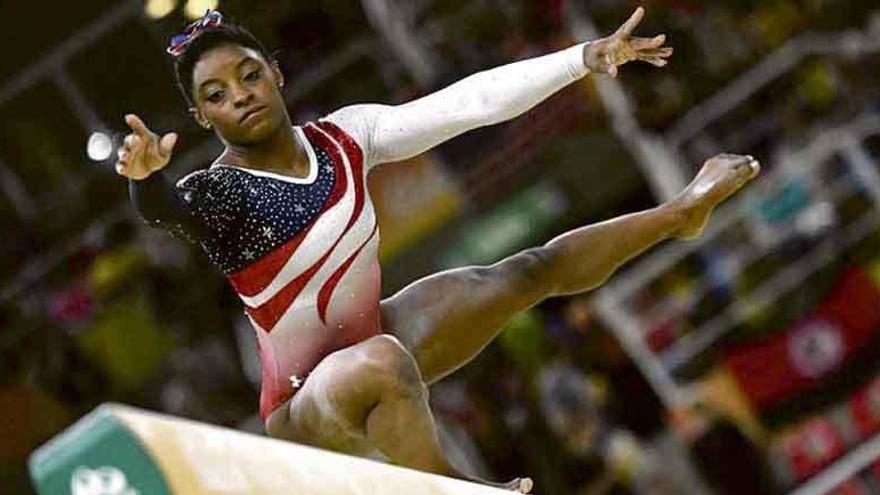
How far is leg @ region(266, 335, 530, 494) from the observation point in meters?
4.62

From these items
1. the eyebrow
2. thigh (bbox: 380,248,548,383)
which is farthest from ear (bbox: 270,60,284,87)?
thigh (bbox: 380,248,548,383)

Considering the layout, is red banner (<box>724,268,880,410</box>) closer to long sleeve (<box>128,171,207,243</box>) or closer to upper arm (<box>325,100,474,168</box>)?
upper arm (<box>325,100,474,168</box>)

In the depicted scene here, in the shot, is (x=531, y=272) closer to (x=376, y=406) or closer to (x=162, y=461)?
(x=376, y=406)

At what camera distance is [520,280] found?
524 centimetres

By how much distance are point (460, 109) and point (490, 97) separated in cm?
8

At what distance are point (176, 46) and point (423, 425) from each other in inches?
41.5

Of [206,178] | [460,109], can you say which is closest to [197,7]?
[206,178]

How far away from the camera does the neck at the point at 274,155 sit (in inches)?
194

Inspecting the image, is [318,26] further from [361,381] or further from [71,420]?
[361,381]

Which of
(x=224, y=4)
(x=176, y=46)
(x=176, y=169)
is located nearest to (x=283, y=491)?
(x=176, y=46)

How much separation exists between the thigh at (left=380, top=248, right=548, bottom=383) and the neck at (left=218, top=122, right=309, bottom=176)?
0.44 meters

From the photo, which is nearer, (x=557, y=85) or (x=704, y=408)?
(x=557, y=85)

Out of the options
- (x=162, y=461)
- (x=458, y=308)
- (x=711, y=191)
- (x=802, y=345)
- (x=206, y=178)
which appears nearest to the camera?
(x=162, y=461)

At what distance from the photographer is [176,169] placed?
9.05 meters
